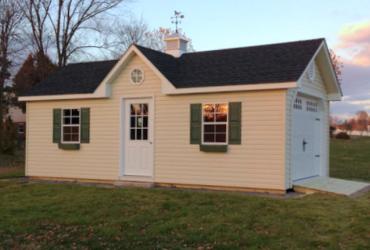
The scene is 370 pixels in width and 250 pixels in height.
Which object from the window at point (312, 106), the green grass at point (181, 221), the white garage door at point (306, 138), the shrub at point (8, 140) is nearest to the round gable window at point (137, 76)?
the green grass at point (181, 221)

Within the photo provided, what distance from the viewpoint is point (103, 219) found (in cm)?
873

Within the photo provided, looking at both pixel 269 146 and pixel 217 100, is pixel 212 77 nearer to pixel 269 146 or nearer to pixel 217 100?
pixel 217 100

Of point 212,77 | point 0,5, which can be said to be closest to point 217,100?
point 212,77

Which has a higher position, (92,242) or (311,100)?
(311,100)

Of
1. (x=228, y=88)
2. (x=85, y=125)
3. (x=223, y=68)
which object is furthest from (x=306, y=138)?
(x=85, y=125)

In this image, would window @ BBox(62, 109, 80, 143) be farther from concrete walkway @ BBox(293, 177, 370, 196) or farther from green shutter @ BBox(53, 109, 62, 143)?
concrete walkway @ BBox(293, 177, 370, 196)

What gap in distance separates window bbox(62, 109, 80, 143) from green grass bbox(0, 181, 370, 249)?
143 inches

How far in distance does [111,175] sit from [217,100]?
410cm

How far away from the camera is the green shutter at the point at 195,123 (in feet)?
41.2

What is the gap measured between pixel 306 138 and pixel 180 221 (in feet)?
20.3

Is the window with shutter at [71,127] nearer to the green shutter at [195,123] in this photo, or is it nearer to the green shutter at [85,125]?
the green shutter at [85,125]

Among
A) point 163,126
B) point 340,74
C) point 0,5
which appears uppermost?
point 0,5

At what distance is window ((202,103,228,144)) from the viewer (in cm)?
1228

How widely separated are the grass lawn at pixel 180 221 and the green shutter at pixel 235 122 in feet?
5.08
